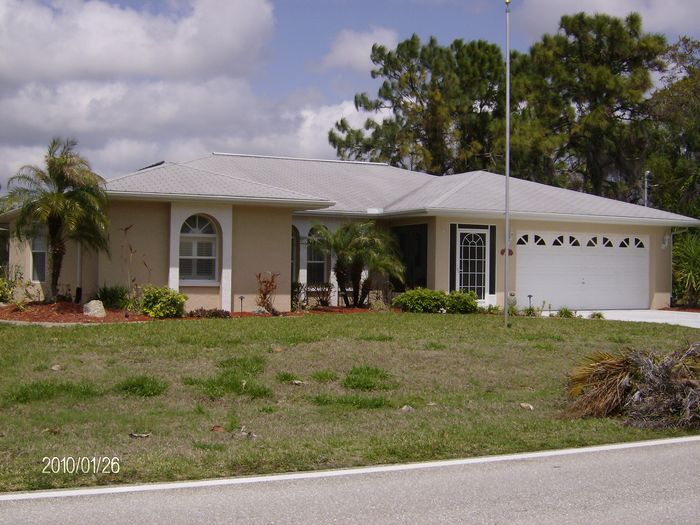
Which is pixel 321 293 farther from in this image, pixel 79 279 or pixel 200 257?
pixel 79 279

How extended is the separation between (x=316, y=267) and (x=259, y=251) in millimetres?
3360

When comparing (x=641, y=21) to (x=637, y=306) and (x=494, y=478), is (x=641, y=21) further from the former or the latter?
(x=494, y=478)

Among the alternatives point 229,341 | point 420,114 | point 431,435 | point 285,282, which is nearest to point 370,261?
point 285,282

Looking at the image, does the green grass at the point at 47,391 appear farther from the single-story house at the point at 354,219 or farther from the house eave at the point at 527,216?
the house eave at the point at 527,216

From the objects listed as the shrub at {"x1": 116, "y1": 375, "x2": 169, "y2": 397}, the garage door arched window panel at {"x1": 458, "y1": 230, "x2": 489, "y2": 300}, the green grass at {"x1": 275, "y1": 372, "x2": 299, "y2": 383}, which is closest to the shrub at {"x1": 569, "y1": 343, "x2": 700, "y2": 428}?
the green grass at {"x1": 275, "y1": 372, "x2": 299, "y2": 383}

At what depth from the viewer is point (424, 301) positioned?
69.5 ft

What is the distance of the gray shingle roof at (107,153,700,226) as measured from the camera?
66.9 ft

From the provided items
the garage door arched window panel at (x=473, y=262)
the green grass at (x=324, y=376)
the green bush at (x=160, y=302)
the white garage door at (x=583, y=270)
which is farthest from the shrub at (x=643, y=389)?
the white garage door at (x=583, y=270)

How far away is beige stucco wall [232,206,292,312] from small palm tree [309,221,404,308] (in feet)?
3.98

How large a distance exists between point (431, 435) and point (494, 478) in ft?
5.27

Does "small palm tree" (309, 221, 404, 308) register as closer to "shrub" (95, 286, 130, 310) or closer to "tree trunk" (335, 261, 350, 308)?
"tree trunk" (335, 261, 350, 308)

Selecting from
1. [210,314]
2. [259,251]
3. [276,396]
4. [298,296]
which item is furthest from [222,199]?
[276,396]

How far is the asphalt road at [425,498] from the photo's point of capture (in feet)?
19.6

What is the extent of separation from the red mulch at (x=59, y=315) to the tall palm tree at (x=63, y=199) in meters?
1.17
